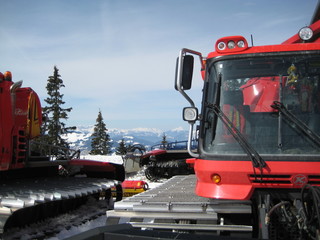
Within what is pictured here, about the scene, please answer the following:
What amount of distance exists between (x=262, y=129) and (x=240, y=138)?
0.28 meters

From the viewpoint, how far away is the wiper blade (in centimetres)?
394

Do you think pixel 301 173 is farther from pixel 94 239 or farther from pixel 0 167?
pixel 0 167

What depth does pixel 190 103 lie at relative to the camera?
4.46 metres

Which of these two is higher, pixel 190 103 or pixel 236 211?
pixel 190 103

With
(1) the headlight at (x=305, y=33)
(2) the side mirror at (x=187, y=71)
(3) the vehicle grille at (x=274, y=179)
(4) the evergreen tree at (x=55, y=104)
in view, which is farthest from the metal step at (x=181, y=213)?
(4) the evergreen tree at (x=55, y=104)

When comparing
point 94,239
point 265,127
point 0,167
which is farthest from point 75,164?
point 94,239

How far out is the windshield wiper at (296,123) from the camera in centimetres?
400

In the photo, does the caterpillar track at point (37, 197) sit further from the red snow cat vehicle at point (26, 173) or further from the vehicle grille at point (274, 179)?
the vehicle grille at point (274, 179)

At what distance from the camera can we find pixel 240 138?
4137 mm

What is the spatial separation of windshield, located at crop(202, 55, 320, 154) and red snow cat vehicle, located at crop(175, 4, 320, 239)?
11 millimetres

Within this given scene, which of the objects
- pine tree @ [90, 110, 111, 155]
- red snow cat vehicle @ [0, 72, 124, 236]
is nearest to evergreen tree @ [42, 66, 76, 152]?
pine tree @ [90, 110, 111, 155]

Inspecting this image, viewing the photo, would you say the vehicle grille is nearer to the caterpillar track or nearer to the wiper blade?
the wiper blade

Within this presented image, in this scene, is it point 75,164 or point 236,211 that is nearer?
point 236,211

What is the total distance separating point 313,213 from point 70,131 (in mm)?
39553
